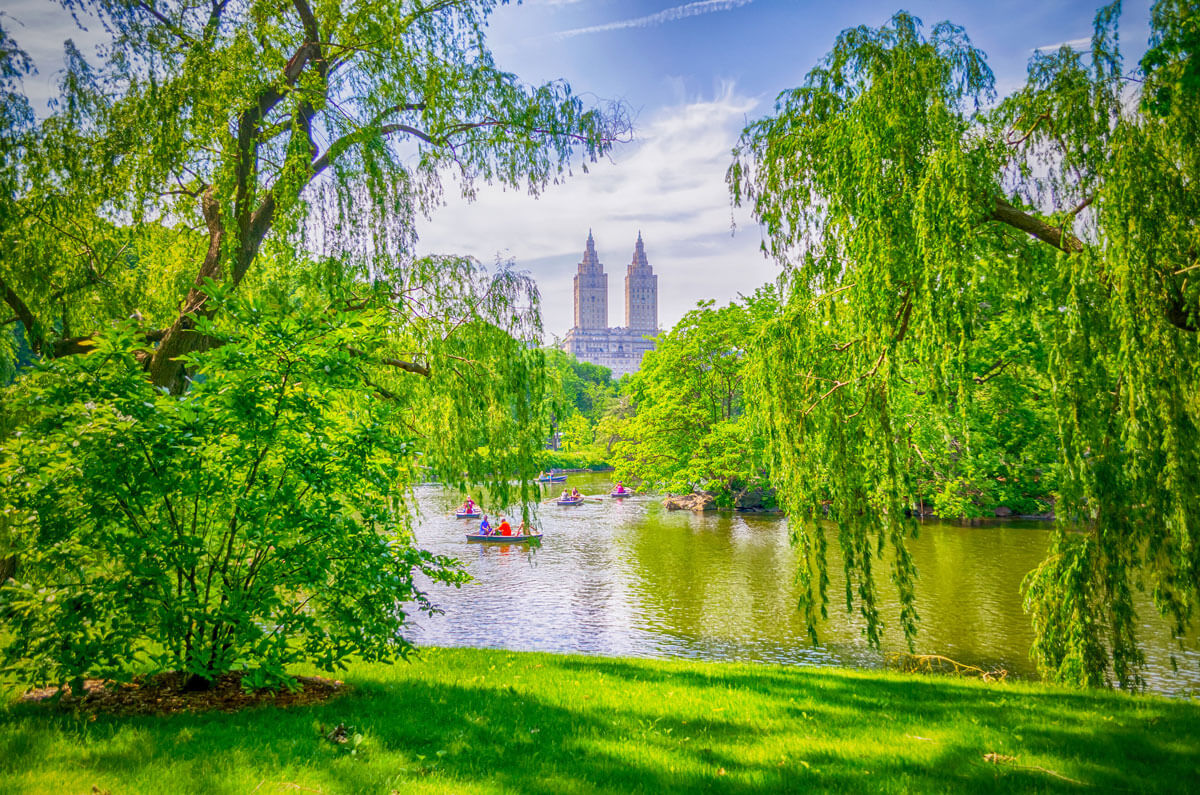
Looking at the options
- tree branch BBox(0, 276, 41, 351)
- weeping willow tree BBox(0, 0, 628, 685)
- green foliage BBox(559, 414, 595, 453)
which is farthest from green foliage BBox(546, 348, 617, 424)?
tree branch BBox(0, 276, 41, 351)

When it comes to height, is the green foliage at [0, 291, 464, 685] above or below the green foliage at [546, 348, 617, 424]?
below

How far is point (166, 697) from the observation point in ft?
17.4

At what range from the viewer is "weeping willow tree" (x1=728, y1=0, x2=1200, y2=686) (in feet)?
19.3

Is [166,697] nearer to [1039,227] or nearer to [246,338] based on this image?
[246,338]

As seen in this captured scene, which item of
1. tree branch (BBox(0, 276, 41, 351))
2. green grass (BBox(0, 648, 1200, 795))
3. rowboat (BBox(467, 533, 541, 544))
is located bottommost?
rowboat (BBox(467, 533, 541, 544))

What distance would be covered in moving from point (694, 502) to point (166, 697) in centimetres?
2769

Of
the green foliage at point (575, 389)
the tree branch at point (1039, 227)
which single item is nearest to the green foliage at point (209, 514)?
the green foliage at point (575, 389)

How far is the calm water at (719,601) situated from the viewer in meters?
12.1

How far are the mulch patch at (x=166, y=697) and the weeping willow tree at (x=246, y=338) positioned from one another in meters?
0.26

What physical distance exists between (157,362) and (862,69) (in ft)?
29.0

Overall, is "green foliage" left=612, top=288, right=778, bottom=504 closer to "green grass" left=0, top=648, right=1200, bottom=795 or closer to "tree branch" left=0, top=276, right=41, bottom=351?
"green grass" left=0, top=648, right=1200, bottom=795

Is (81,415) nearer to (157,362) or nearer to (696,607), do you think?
(157,362)

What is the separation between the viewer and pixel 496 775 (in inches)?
161

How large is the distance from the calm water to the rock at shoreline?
17.5ft
